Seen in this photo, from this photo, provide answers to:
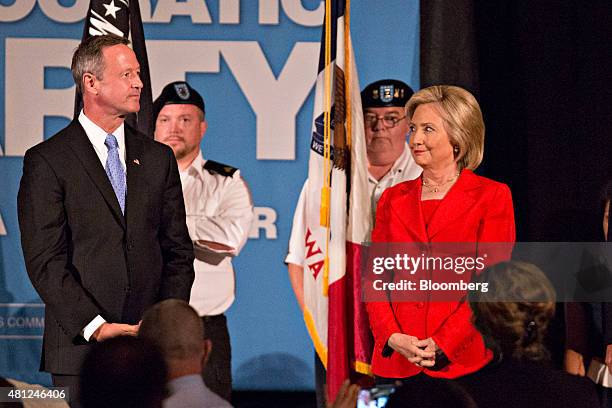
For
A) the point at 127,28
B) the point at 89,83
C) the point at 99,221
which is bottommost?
the point at 99,221

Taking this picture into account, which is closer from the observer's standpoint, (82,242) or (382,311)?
(82,242)

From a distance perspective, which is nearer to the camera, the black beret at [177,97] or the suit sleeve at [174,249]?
the suit sleeve at [174,249]

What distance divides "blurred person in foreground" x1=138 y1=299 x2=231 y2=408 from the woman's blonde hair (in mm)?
1491

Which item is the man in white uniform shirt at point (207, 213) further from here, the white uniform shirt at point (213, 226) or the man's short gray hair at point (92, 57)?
the man's short gray hair at point (92, 57)

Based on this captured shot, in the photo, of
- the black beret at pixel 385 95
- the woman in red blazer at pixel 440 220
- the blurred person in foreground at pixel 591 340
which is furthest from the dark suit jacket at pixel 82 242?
the blurred person in foreground at pixel 591 340

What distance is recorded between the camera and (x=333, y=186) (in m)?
3.94

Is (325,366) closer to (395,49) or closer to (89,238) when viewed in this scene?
(89,238)

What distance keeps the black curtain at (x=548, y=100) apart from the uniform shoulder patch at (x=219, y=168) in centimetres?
106

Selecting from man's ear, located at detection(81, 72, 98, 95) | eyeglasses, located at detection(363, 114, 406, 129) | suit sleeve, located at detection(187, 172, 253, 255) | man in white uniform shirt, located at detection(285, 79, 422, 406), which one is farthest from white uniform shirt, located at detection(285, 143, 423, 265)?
man's ear, located at detection(81, 72, 98, 95)

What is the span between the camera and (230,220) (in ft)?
15.0

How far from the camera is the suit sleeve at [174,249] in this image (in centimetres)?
347

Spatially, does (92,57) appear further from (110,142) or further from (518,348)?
(518,348)

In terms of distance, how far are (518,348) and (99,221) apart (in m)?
A: 1.53

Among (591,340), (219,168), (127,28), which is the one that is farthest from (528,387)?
(219,168)
